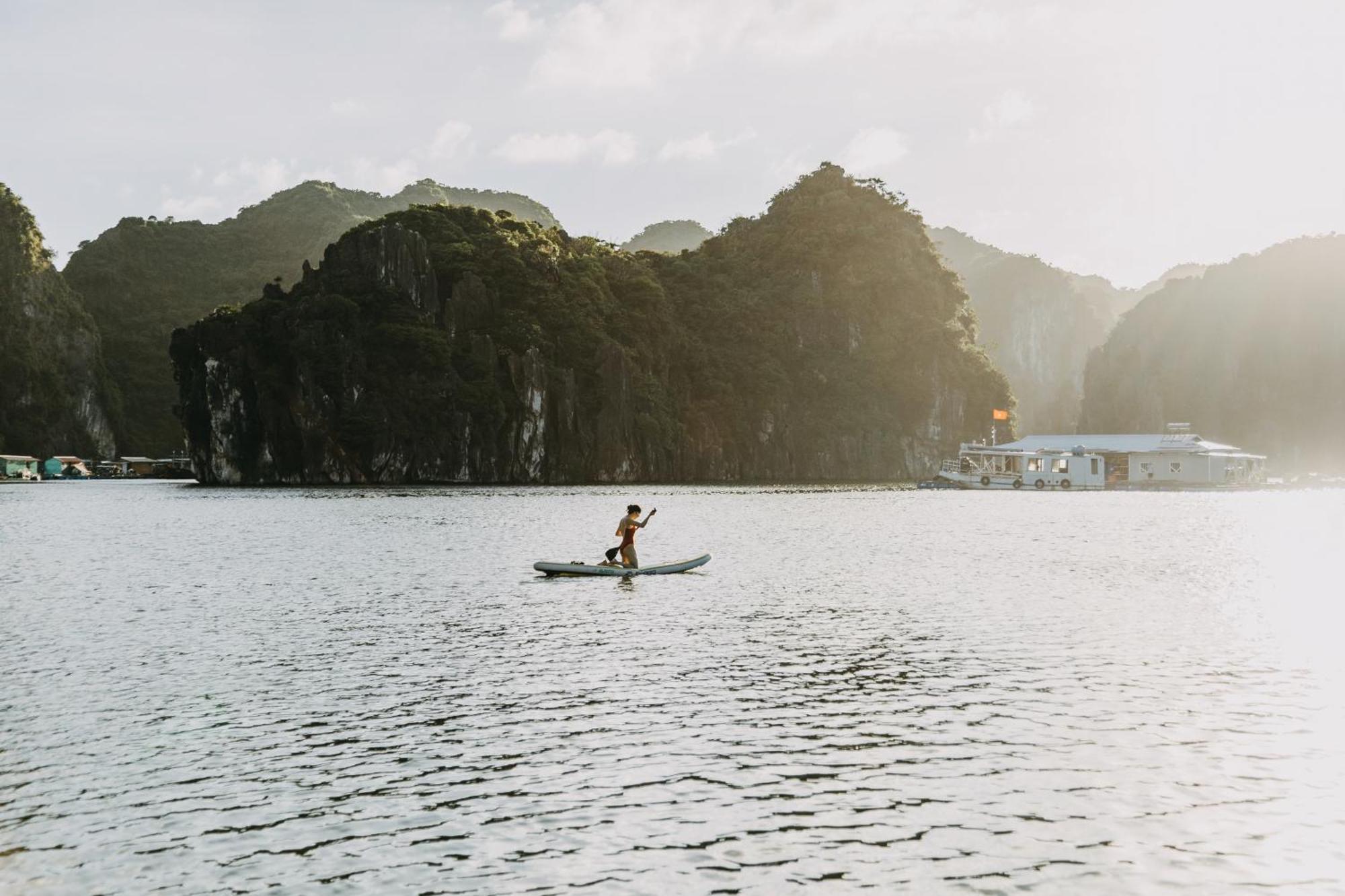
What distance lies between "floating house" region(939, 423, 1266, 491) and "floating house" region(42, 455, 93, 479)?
→ 5849 inches

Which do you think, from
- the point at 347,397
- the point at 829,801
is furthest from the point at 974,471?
the point at 829,801

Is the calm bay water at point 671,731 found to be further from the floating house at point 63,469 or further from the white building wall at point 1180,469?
→ the floating house at point 63,469

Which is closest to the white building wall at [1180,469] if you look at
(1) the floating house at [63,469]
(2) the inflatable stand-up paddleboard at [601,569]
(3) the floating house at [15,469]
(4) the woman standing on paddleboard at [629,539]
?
(2) the inflatable stand-up paddleboard at [601,569]

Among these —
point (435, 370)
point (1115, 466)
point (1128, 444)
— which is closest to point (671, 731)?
point (435, 370)

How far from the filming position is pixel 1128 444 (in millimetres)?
138375

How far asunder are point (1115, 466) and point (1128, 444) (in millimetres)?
3259

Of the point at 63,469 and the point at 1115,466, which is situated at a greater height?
the point at 1115,466

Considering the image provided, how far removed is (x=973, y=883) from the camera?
10.5 m

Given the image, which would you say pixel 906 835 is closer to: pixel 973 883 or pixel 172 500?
pixel 973 883

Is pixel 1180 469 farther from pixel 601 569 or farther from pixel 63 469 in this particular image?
pixel 63 469

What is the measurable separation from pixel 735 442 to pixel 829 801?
579 feet

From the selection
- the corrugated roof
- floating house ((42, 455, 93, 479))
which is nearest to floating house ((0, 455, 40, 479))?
floating house ((42, 455, 93, 479))

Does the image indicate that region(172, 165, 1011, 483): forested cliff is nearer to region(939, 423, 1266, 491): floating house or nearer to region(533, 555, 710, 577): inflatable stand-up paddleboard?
region(939, 423, 1266, 491): floating house

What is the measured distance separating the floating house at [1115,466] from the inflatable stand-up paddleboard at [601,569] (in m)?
106
